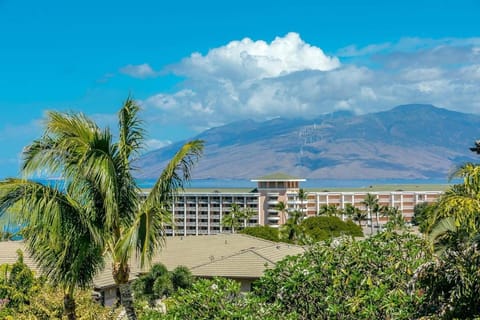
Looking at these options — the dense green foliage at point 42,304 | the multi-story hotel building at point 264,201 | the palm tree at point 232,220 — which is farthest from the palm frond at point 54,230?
the multi-story hotel building at point 264,201

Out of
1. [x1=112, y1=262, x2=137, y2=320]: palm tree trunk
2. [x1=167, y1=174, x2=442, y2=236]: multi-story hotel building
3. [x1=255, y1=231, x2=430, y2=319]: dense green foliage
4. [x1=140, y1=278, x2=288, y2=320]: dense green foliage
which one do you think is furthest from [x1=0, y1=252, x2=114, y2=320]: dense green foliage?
[x1=167, y1=174, x2=442, y2=236]: multi-story hotel building

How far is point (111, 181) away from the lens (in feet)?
36.8

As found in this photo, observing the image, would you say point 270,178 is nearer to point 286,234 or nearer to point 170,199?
point 286,234

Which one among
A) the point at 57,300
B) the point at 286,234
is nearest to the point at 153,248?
the point at 57,300

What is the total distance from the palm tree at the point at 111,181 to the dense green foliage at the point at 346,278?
7.78ft

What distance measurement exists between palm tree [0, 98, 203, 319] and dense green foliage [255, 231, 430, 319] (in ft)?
7.78

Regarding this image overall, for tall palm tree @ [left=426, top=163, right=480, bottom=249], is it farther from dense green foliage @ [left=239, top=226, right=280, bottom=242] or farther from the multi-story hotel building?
the multi-story hotel building

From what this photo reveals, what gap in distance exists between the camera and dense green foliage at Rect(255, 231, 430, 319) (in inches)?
348

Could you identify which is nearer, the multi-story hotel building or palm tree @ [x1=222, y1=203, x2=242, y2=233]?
palm tree @ [x1=222, y1=203, x2=242, y2=233]

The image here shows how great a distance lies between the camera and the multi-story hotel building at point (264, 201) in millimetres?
151625

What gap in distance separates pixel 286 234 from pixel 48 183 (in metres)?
59.0

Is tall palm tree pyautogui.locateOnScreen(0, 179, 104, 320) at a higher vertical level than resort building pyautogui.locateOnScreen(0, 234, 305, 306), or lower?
higher

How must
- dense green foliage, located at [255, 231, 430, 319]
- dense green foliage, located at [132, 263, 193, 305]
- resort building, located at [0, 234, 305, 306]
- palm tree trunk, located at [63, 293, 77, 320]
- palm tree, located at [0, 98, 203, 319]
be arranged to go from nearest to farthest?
1. dense green foliage, located at [255, 231, 430, 319]
2. palm tree, located at [0, 98, 203, 319]
3. palm tree trunk, located at [63, 293, 77, 320]
4. dense green foliage, located at [132, 263, 193, 305]
5. resort building, located at [0, 234, 305, 306]

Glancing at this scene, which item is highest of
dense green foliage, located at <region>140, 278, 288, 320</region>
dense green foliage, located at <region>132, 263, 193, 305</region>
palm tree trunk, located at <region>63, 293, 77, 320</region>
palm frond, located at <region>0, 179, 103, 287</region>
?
palm frond, located at <region>0, 179, 103, 287</region>
